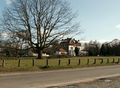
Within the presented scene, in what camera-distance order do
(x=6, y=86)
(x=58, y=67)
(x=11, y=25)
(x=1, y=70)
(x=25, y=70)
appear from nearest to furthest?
(x=6, y=86) → (x=1, y=70) → (x=25, y=70) → (x=58, y=67) → (x=11, y=25)

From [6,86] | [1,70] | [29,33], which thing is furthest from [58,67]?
[29,33]

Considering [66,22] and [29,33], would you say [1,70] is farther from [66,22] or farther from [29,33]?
[66,22]

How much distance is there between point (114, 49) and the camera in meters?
134

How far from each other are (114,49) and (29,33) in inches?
3094

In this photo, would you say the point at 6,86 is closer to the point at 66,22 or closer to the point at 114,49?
the point at 66,22

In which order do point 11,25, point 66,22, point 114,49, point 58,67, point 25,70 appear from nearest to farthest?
point 25,70, point 58,67, point 11,25, point 66,22, point 114,49

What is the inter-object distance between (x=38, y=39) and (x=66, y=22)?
693 centimetres

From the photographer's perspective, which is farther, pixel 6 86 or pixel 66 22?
pixel 66 22

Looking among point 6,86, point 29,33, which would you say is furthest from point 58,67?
point 29,33

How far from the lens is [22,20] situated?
6144 centimetres

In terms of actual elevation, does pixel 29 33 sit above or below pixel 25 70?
above

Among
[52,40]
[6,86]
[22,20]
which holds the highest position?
[22,20]

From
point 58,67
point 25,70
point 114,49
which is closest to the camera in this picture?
point 25,70

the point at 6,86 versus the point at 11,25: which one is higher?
the point at 11,25
